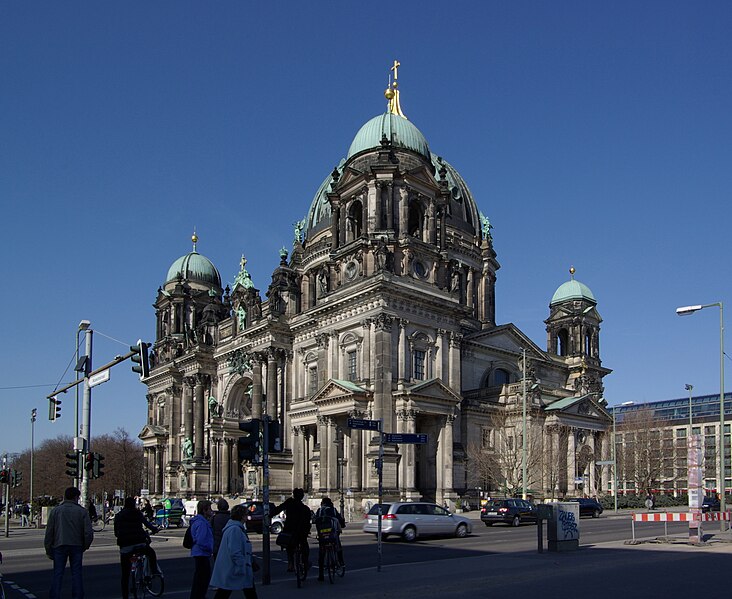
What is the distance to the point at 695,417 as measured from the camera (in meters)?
161

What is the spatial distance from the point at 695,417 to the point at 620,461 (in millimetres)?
92723

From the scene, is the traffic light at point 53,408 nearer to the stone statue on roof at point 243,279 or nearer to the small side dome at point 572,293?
the stone statue on roof at point 243,279

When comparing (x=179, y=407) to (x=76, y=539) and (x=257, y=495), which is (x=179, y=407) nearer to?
(x=257, y=495)

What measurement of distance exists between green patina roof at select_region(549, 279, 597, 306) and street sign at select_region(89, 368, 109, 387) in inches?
2368

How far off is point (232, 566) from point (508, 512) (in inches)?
1300

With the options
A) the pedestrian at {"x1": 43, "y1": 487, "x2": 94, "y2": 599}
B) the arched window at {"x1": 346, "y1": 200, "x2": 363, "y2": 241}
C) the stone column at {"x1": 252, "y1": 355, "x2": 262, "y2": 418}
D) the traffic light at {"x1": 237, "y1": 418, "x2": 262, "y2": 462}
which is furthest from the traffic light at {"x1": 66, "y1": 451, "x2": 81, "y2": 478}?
the stone column at {"x1": 252, "y1": 355, "x2": 262, "y2": 418}

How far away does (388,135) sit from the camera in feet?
213

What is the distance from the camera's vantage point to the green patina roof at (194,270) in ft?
311

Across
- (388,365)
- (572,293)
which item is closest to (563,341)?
(572,293)

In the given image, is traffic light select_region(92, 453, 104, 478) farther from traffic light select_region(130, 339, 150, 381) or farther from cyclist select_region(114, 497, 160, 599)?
cyclist select_region(114, 497, 160, 599)

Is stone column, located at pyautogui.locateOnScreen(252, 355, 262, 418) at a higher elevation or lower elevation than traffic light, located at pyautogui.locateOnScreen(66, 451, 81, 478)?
higher

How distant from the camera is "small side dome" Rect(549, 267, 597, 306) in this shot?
85075mm

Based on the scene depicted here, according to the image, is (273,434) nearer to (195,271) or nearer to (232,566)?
(232,566)

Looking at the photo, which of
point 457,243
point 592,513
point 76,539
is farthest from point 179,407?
point 76,539
